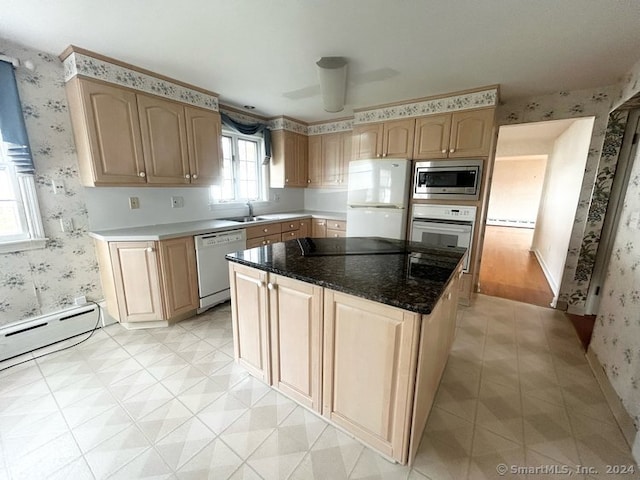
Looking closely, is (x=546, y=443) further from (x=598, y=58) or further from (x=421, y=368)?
(x=598, y=58)

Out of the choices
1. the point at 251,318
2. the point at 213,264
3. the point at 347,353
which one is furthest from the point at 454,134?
the point at 213,264

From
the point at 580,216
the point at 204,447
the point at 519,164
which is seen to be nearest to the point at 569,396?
the point at 580,216

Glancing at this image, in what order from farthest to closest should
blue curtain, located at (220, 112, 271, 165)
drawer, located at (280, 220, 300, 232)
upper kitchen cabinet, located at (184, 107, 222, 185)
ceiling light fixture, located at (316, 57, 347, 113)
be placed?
drawer, located at (280, 220, 300, 232) < blue curtain, located at (220, 112, 271, 165) < upper kitchen cabinet, located at (184, 107, 222, 185) < ceiling light fixture, located at (316, 57, 347, 113)

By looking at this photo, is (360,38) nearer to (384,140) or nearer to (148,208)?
(384,140)

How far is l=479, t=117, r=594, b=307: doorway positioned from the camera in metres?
3.29

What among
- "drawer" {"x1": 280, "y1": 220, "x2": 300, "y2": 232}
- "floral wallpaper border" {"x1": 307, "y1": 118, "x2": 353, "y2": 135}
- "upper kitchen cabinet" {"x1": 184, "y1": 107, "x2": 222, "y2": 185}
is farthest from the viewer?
"floral wallpaper border" {"x1": 307, "y1": 118, "x2": 353, "y2": 135}

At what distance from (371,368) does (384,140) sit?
275cm

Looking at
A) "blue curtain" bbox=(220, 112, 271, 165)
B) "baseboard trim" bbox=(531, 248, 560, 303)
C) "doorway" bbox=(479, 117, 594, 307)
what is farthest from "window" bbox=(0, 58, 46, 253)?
"baseboard trim" bbox=(531, 248, 560, 303)

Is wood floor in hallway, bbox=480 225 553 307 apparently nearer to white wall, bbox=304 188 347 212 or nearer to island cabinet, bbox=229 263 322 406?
white wall, bbox=304 188 347 212

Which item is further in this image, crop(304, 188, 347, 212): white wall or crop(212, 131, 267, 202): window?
crop(304, 188, 347, 212): white wall

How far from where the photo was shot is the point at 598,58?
1994 millimetres

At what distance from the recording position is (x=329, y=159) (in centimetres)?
413

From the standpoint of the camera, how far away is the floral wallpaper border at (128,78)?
2023 mm

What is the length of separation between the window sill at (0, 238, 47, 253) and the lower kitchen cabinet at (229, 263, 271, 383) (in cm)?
173
